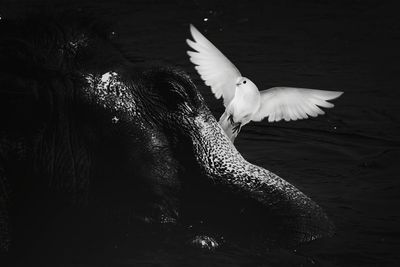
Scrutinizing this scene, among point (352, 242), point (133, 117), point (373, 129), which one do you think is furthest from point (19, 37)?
point (373, 129)

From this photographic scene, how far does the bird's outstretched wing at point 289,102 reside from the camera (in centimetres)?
368

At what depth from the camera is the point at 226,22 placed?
232 inches

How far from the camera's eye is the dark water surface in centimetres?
272

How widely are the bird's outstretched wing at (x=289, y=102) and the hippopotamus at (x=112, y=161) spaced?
101cm

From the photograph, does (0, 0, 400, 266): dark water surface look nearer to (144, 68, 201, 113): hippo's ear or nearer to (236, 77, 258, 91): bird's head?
(144, 68, 201, 113): hippo's ear

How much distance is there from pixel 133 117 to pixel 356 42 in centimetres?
288

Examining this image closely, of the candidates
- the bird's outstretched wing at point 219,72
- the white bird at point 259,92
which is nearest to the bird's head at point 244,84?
the white bird at point 259,92

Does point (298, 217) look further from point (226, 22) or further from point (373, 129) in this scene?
point (226, 22)

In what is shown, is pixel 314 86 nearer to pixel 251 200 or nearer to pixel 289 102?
pixel 289 102

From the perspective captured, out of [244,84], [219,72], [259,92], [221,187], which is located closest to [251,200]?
[221,187]

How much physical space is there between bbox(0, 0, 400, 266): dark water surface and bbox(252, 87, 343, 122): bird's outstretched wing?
0.47 ft

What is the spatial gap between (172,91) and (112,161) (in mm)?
237

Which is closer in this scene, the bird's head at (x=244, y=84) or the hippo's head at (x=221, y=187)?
the hippo's head at (x=221, y=187)

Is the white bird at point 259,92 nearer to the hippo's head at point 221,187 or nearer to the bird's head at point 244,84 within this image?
the bird's head at point 244,84
